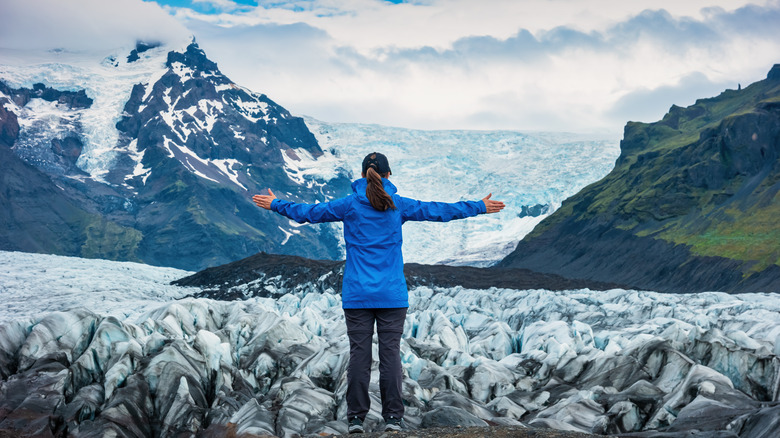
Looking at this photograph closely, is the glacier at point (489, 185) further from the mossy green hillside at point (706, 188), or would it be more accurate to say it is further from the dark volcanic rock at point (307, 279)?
the dark volcanic rock at point (307, 279)

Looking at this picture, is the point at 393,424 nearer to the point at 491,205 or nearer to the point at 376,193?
the point at 376,193

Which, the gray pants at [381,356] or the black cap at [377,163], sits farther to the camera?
the black cap at [377,163]

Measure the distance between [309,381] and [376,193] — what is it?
9.71 m

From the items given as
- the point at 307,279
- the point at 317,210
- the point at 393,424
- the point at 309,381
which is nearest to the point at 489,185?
the point at 307,279

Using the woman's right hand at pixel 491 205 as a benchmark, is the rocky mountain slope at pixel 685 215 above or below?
below

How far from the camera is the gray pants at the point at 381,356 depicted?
9086 mm

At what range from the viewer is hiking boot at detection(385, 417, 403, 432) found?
870 cm

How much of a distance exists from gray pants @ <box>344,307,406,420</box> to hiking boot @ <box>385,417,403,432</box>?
60mm

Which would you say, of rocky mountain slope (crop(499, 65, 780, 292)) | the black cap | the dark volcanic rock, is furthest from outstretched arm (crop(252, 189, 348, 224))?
rocky mountain slope (crop(499, 65, 780, 292))

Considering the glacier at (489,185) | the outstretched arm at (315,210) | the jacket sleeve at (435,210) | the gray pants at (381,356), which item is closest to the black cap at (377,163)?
the jacket sleeve at (435,210)

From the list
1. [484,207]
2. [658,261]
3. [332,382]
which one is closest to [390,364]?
[484,207]

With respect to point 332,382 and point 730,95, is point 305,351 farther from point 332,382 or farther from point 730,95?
point 730,95

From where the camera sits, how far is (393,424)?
29.2 feet

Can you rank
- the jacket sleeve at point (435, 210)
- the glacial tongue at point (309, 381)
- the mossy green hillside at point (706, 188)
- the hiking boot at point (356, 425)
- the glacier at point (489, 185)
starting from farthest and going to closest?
1. the glacier at point (489, 185)
2. the mossy green hillside at point (706, 188)
3. the glacial tongue at point (309, 381)
4. the jacket sleeve at point (435, 210)
5. the hiking boot at point (356, 425)
